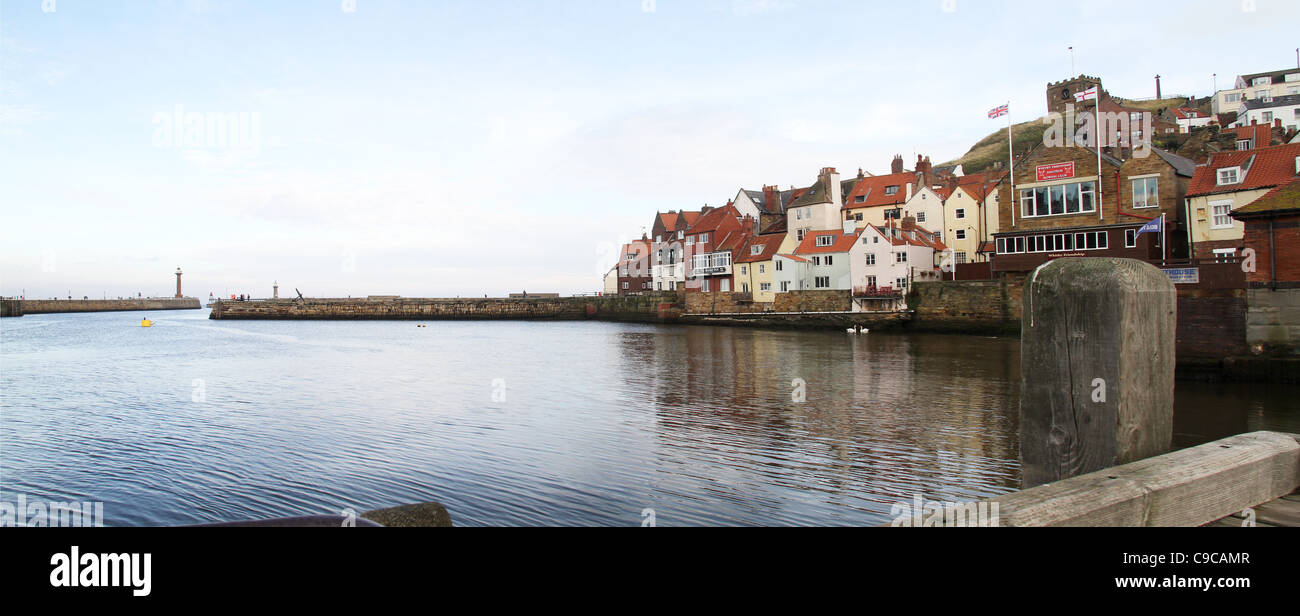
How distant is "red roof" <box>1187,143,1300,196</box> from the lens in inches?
1718

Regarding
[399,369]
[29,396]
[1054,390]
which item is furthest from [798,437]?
[29,396]

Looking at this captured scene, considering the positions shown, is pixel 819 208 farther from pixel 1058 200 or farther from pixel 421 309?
pixel 421 309

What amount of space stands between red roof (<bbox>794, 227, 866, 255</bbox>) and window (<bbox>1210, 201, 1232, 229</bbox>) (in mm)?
30029

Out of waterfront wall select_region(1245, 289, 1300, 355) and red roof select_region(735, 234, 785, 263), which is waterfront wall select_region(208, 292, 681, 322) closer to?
red roof select_region(735, 234, 785, 263)

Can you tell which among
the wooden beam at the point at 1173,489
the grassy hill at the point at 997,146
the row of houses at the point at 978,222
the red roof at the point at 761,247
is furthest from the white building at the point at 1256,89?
the wooden beam at the point at 1173,489

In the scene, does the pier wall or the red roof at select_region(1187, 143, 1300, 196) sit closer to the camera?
the red roof at select_region(1187, 143, 1300, 196)

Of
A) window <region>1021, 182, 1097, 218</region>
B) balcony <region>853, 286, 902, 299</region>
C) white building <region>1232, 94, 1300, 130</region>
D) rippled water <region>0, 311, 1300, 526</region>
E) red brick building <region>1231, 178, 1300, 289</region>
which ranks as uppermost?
white building <region>1232, 94, 1300, 130</region>

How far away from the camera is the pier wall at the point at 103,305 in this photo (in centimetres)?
15775

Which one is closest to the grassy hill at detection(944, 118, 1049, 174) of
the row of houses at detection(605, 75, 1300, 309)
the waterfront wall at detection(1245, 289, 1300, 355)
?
the row of houses at detection(605, 75, 1300, 309)

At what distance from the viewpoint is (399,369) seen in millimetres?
38438
